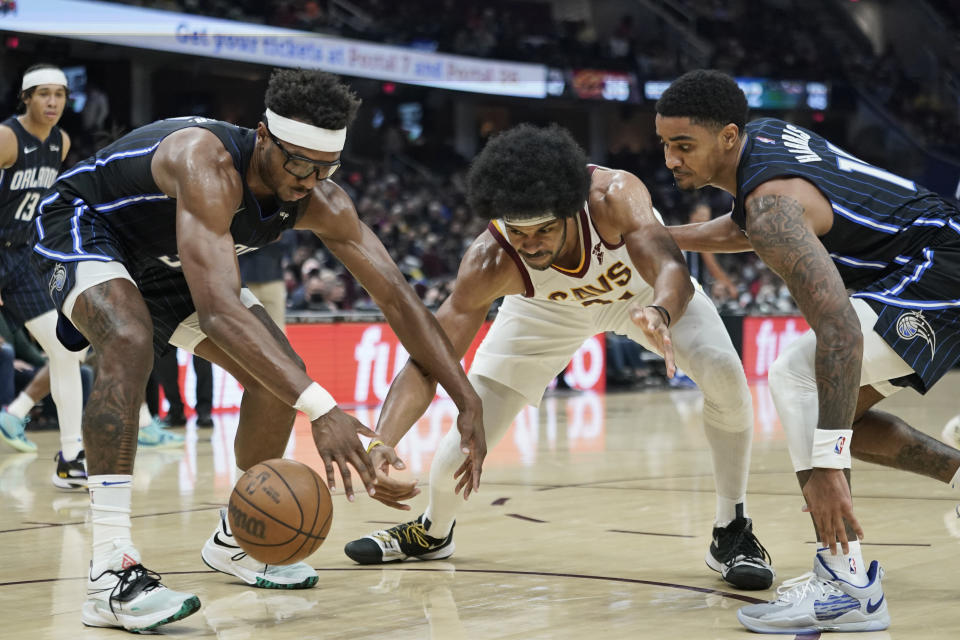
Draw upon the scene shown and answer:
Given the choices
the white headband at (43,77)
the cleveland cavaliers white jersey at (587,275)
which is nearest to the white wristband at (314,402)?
the cleveland cavaliers white jersey at (587,275)

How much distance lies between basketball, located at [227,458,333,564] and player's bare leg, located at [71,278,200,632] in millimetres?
275

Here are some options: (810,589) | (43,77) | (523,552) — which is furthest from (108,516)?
(43,77)

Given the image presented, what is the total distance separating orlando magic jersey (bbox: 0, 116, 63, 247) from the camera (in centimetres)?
753

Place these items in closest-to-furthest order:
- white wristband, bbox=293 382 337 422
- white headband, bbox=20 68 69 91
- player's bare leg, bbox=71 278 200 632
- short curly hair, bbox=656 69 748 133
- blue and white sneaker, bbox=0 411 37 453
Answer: white wristband, bbox=293 382 337 422 → player's bare leg, bbox=71 278 200 632 → short curly hair, bbox=656 69 748 133 → white headband, bbox=20 68 69 91 → blue and white sneaker, bbox=0 411 37 453

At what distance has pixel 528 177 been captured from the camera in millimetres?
4027

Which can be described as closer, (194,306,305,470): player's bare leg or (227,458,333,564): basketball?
(227,458,333,564): basketball

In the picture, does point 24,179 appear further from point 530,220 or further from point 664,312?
point 664,312

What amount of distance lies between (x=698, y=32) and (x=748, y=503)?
88.9ft

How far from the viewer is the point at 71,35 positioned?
18.8 m

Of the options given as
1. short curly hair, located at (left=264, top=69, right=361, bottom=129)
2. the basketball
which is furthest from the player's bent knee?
short curly hair, located at (left=264, top=69, right=361, bottom=129)

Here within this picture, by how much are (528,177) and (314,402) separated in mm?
1122

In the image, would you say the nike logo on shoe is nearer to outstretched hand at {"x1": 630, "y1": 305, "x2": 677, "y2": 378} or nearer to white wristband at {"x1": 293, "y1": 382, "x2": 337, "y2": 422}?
white wristband at {"x1": 293, "y1": 382, "x2": 337, "y2": 422}

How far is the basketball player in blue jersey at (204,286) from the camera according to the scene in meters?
3.67

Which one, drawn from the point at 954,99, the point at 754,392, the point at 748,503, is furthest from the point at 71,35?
the point at 954,99
